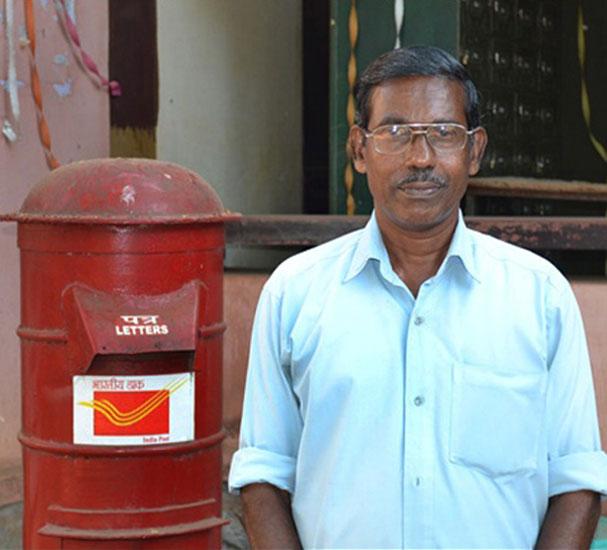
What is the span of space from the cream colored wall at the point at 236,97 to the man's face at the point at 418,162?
Answer: 354cm

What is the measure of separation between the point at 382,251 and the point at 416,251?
61 millimetres

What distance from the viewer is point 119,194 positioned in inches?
148

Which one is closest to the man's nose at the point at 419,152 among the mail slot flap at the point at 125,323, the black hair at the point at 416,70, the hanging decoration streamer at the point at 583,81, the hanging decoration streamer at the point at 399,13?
the black hair at the point at 416,70

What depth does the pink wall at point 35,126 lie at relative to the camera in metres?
5.01

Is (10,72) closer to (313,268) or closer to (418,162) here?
(313,268)

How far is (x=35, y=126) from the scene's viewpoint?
5117 millimetres

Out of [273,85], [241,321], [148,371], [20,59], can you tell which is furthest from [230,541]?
[273,85]

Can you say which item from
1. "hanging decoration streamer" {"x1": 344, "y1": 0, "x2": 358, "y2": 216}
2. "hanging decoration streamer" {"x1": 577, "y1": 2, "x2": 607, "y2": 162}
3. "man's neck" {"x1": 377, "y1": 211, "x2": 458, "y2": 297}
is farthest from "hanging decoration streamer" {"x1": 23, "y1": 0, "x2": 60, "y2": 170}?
"hanging decoration streamer" {"x1": 577, "y1": 2, "x2": 607, "y2": 162}

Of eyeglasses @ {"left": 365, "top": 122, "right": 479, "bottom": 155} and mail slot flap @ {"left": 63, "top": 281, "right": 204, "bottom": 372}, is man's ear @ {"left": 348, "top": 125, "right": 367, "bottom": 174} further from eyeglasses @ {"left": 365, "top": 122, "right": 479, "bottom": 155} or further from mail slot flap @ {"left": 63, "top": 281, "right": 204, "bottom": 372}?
mail slot flap @ {"left": 63, "top": 281, "right": 204, "bottom": 372}

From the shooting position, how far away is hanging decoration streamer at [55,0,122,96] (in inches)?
205

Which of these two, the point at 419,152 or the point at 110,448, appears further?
the point at 110,448

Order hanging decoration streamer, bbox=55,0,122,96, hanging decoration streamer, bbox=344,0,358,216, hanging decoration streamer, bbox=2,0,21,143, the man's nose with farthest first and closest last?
1. hanging decoration streamer, bbox=344,0,358,216
2. hanging decoration streamer, bbox=55,0,122,96
3. hanging decoration streamer, bbox=2,0,21,143
4. the man's nose

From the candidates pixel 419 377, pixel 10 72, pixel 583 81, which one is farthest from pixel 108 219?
pixel 583 81

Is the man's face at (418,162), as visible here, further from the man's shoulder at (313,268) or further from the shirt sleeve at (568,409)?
the shirt sleeve at (568,409)
